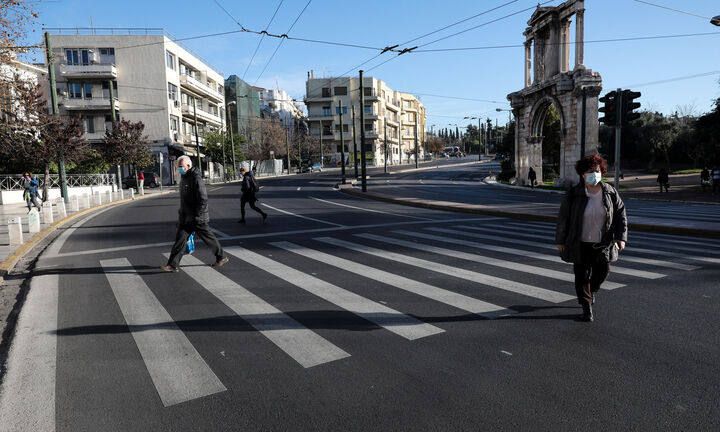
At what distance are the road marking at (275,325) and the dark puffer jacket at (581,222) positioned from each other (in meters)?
2.50

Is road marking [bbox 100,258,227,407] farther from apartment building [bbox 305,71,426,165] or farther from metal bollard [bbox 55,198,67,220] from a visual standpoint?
apartment building [bbox 305,71,426,165]

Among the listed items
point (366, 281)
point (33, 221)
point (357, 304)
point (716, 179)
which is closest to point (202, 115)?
point (33, 221)

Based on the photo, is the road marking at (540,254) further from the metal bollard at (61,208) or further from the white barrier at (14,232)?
the metal bollard at (61,208)

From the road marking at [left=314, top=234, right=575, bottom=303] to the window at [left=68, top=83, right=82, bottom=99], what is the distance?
45.8m

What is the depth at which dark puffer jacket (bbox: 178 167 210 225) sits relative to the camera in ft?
23.0

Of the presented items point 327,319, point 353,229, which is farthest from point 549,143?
point 327,319

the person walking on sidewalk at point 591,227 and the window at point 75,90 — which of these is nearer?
the person walking on sidewalk at point 591,227

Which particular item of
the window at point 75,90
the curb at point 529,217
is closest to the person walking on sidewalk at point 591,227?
the curb at point 529,217

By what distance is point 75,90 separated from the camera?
146ft

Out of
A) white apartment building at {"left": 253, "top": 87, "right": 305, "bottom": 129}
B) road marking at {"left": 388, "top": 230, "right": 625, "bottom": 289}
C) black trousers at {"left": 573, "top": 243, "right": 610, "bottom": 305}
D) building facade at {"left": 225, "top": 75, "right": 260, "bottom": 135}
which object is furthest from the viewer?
white apartment building at {"left": 253, "top": 87, "right": 305, "bottom": 129}

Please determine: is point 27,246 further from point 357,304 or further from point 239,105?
point 239,105

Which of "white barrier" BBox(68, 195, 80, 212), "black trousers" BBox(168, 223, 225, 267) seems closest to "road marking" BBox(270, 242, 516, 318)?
"black trousers" BBox(168, 223, 225, 267)

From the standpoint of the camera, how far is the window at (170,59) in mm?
46394

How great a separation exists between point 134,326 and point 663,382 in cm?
463
